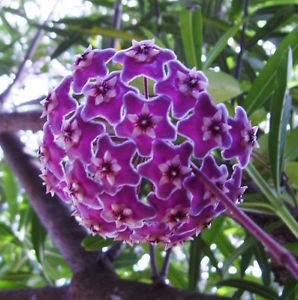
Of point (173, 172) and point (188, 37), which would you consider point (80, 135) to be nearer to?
point (173, 172)

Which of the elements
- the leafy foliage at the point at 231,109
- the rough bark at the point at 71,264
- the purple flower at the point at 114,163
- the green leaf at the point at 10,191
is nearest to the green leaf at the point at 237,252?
the leafy foliage at the point at 231,109

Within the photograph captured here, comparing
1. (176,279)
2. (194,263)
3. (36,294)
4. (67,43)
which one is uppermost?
(67,43)

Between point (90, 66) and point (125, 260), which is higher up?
point (90, 66)

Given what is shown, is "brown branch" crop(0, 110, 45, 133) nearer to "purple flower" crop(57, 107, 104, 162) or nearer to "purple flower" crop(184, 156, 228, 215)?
"purple flower" crop(57, 107, 104, 162)

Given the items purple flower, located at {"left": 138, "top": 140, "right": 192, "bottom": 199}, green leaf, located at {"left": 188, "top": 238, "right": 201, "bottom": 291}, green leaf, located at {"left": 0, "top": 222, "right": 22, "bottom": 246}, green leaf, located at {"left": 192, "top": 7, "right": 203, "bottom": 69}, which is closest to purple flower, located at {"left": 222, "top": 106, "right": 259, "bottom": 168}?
purple flower, located at {"left": 138, "top": 140, "right": 192, "bottom": 199}

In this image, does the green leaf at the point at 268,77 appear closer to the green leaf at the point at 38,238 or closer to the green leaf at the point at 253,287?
the green leaf at the point at 253,287

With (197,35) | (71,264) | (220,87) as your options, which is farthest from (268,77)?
(71,264)

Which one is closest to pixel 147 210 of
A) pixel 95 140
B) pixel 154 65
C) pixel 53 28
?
pixel 95 140
